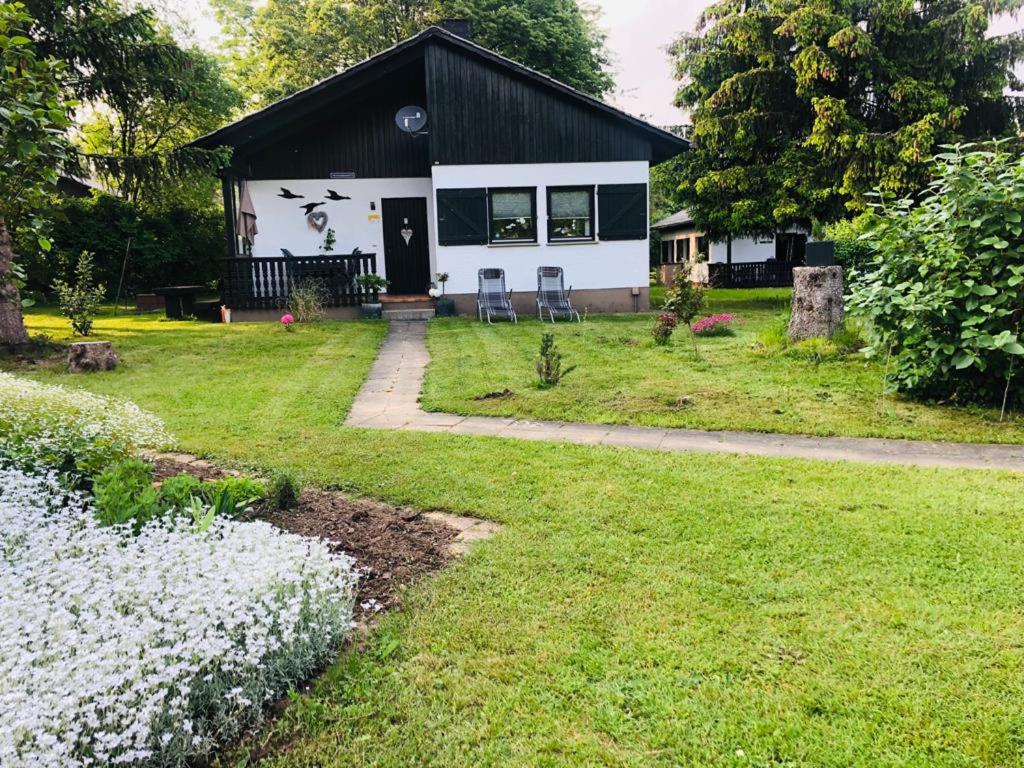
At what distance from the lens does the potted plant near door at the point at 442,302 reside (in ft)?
47.5

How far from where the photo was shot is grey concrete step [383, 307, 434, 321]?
14.1 metres

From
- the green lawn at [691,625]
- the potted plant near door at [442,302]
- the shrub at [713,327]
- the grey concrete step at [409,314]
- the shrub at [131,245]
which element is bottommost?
the green lawn at [691,625]

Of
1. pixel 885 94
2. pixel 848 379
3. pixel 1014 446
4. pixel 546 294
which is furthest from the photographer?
pixel 885 94

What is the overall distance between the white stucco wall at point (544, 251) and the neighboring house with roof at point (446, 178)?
23mm

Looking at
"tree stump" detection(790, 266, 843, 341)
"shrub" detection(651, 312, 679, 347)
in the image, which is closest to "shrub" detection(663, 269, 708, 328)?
"shrub" detection(651, 312, 679, 347)

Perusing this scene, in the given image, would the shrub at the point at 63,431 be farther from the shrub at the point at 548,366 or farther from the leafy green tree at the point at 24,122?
the shrub at the point at 548,366

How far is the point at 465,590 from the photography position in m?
2.91

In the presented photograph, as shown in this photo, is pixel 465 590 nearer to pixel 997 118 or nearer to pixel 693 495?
pixel 693 495

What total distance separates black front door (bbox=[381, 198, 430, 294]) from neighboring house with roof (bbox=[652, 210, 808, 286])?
10035mm

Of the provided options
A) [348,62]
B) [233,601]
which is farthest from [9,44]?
[348,62]

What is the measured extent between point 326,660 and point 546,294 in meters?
12.2

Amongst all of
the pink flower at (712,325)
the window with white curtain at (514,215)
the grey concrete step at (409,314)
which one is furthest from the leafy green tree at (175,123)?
the pink flower at (712,325)

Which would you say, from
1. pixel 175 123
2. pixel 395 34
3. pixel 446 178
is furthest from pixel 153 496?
pixel 175 123

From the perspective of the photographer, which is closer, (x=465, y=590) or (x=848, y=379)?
(x=465, y=590)
